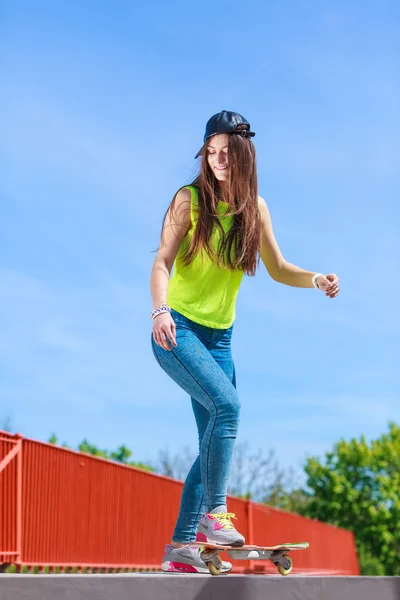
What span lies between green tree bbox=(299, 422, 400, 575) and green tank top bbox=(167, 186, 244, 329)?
4941 centimetres

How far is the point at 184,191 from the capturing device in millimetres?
4324

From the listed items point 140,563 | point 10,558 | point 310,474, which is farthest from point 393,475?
point 10,558

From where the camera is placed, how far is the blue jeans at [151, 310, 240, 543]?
4004 millimetres

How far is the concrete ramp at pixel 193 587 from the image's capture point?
2.89 m

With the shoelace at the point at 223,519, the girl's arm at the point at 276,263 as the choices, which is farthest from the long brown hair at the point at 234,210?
the shoelace at the point at 223,519

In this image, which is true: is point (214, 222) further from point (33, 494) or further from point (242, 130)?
point (33, 494)

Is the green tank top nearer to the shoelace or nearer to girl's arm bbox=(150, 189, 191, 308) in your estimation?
girl's arm bbox=(150, 189, 191, 308)

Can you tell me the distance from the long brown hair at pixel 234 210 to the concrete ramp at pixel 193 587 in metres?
1.44

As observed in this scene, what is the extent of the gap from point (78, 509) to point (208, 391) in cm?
885

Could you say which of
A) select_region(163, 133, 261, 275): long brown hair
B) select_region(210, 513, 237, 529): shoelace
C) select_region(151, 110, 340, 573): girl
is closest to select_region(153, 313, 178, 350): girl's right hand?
select_region(151, 110, 340, 573): girl

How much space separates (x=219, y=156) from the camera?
436 centimetres

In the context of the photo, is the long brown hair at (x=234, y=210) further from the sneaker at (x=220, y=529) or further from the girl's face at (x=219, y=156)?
the sneaker at (x=220, y=529)

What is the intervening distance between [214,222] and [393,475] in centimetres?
5560

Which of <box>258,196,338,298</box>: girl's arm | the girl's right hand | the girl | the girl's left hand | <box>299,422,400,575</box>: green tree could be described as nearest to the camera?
the girl's right hand
